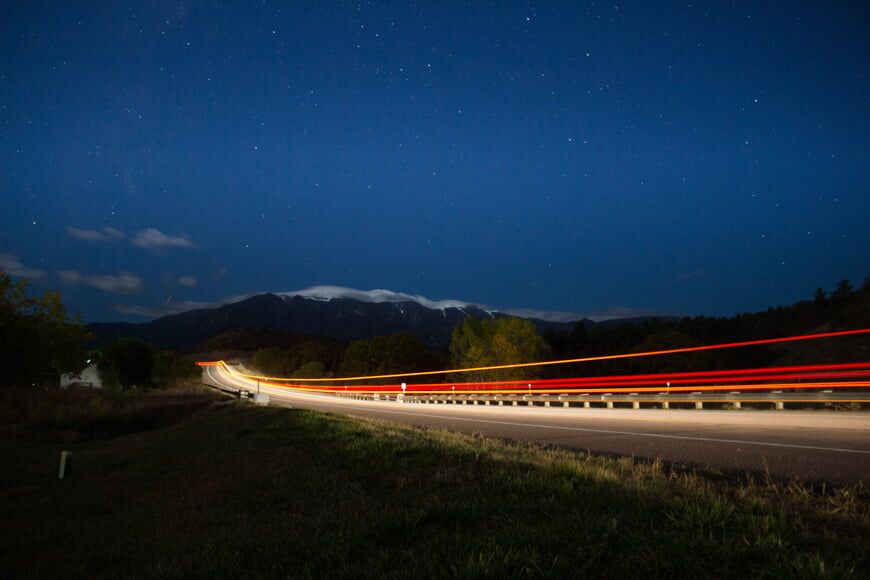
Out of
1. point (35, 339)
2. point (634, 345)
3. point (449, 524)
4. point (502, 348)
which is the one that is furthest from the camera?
point (634, 345)

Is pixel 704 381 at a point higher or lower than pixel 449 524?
higher

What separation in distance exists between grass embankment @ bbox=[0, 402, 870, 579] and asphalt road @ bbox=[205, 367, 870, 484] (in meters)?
2.12

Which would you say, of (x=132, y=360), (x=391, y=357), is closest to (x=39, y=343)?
(x=132, y=360)

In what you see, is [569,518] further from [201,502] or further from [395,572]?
[201,502]

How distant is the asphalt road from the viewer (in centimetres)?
820

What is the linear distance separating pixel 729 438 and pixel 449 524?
8792 mm

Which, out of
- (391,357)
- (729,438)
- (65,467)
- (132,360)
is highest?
(391,357)

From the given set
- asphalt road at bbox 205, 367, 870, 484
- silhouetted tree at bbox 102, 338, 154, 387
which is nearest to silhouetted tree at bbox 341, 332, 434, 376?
silhouetted tree at bbox 102, 338, 154, 387

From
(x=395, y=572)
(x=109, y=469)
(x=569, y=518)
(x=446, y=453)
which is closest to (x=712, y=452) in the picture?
(x=446, y=453)

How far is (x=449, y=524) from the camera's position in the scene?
5.25 m

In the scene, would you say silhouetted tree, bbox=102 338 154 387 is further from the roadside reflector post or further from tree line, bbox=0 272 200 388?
the roadside reflector post

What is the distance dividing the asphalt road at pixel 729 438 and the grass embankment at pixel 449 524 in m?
2.12

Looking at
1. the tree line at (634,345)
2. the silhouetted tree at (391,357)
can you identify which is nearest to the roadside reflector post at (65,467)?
the tree line at (634,345)

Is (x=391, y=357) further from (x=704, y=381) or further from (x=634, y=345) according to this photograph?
(x=704, y=381)
